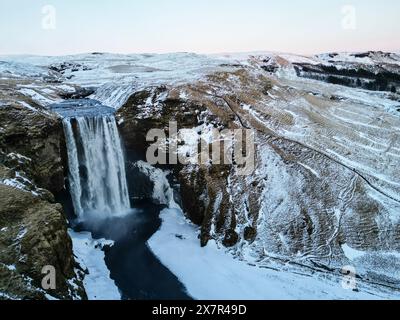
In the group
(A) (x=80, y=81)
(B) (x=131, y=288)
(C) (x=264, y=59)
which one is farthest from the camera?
(C) (x=264, y=59)

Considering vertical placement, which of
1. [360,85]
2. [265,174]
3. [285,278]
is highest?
[360,85]

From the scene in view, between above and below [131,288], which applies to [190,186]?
above

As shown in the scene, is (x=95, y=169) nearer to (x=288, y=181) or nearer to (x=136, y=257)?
(x=136, y=257)

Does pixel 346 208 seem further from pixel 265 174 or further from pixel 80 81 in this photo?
pixel 80 81

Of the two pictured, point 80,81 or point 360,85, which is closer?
point 80,81

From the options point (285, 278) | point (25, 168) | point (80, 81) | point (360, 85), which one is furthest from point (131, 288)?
point (360, 85)
